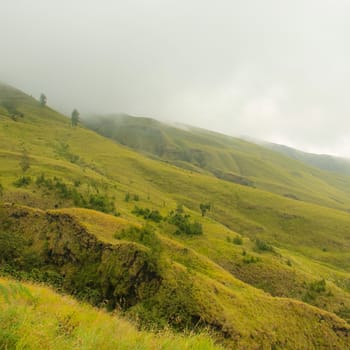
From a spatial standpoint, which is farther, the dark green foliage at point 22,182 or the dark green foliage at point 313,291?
the dark green foliage at point 22,182

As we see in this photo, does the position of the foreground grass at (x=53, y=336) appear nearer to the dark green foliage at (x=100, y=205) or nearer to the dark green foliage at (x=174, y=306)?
the dark green foliage at (x=174, y=306)

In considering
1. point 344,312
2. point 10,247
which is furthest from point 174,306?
point 344,312

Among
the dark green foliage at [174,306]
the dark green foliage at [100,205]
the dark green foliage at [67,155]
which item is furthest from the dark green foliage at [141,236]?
the dark green foliage at [67,155]

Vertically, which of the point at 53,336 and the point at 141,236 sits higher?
the point at 53,336

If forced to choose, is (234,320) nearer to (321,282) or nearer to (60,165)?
(321,282)

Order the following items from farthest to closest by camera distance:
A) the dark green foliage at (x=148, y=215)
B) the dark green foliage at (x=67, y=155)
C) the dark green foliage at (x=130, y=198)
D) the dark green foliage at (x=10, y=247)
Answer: the dark green foliage at (x=67, y=155) → the dark green foliage at (x=130, y=198) → the dark green foliage at (x=148, y=215) → the dark green foliage at (x=10, y=247)

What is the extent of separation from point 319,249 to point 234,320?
255 feet

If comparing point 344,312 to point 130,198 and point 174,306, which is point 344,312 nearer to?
point 174,306

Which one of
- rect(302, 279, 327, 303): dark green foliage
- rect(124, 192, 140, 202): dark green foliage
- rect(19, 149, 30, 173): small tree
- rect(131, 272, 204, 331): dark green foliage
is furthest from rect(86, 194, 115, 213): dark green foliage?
rect(302, 279, 327, 303): dark green foliage

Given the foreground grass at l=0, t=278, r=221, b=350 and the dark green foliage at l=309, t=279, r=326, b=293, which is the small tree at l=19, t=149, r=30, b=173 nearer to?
the dark green foliage at l=309, t=279, r=326, b=293

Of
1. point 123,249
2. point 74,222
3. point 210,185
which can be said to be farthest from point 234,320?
point 210,185

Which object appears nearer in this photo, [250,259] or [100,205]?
[250,259]

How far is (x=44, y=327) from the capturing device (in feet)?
19.4

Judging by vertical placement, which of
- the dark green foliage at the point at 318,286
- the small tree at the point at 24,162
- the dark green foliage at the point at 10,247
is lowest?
the small tree at the point at 24,162
